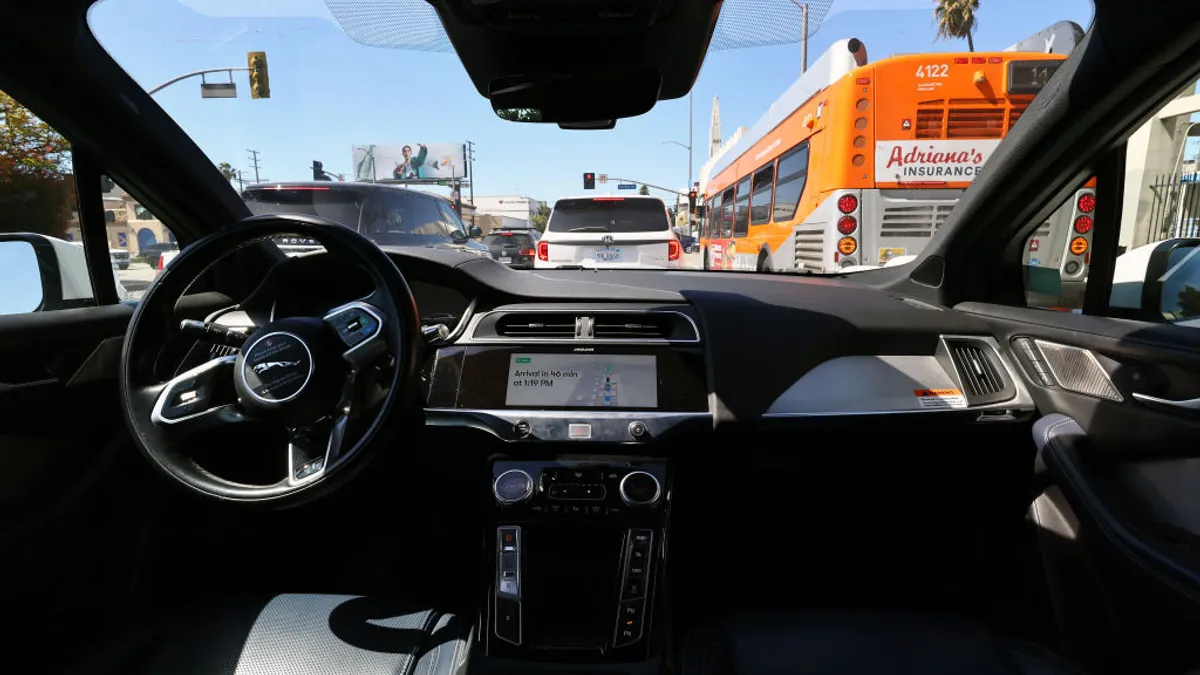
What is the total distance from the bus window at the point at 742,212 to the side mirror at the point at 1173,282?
864 centimetres

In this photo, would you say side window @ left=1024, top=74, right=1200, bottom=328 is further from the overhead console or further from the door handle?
the overhead console


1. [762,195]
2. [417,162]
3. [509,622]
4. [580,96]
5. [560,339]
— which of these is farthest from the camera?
[417,162]

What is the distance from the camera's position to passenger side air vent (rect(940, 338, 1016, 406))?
2297mm

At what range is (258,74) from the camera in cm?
245

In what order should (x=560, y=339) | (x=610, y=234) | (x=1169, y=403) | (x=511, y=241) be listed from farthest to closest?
(x=511, y=241) < (x=610, y=234) < (x=560, y=339) < (x=1169, y=403)

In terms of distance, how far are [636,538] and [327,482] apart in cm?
103

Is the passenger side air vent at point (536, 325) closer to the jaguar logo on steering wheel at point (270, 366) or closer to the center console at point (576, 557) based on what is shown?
the center console at point (576, 557)

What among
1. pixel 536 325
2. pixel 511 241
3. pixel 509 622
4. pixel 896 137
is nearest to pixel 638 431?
pixel 536 325

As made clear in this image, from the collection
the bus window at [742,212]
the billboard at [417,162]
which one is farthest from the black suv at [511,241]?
the bus window at [742,212]

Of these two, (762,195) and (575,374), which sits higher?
(762,195)

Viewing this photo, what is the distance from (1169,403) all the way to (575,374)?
174 centimetres

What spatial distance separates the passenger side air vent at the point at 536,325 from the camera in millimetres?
2438

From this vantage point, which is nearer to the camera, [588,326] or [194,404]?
[194,404]

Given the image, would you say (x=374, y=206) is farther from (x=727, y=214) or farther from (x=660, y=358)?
(x=727, y=214)
